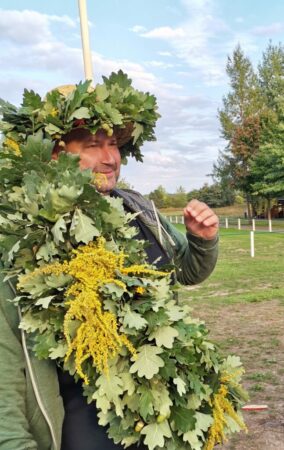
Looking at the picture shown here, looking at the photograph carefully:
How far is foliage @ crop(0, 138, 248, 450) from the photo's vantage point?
5.41 feet

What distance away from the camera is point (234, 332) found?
760cm

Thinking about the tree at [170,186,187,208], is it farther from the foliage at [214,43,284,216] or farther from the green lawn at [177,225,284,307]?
the green lawn at [177,225,284,307]

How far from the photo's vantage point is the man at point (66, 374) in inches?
63.7

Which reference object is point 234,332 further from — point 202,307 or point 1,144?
point 1,144

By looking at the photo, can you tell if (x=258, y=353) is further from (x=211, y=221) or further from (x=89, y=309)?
(x=89, y=309)

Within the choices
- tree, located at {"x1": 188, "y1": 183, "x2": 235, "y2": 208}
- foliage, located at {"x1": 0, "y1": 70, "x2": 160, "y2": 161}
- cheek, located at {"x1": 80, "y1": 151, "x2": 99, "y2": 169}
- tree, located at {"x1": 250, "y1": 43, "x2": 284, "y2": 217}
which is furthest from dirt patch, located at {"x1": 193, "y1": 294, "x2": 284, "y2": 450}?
tree, located at {"x1": 188, "y1": 183, "x2": 235, "y2": 208}

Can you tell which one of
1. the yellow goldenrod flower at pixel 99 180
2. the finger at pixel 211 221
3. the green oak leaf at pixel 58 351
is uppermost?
the yellow goldenrod flower at pixel 99 180

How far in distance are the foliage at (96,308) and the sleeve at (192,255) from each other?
0.54m

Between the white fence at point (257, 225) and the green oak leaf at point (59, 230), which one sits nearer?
the green oak leaf at point (59, 230)

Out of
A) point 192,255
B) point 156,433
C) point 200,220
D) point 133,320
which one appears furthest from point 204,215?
point 156,433

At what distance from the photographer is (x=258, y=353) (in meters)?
6.46

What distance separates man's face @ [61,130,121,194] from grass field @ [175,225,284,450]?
2933 millimetres

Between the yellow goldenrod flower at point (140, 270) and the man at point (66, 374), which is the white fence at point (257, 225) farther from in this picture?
the yellow goldenrod flower at point (140, 270)

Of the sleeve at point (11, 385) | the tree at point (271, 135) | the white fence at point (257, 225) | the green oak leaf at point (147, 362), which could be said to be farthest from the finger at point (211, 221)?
the tree at point (271, 135)
